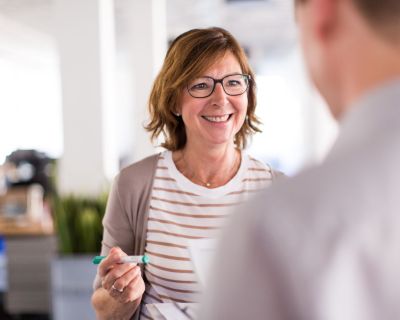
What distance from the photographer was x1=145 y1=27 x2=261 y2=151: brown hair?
1310mm

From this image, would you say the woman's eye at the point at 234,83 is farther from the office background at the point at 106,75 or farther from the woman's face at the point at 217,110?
the office background at the point at 106,75

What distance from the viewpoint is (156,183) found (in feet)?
4.40

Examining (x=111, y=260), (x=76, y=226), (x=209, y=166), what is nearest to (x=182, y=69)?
(x=209, y=166)

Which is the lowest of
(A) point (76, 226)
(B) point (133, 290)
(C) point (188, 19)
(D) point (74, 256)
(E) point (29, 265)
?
(E) point (29, 265)

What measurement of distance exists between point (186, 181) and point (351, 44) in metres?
0.94

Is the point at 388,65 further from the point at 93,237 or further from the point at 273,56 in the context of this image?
the point at 273,56

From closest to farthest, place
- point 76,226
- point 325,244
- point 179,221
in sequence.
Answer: point 325,244 < point 179,221 < point 76,226

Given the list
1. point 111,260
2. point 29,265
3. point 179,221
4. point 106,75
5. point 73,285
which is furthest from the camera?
point 29,265

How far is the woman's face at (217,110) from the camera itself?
1.32 meters

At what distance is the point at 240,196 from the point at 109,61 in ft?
10.5

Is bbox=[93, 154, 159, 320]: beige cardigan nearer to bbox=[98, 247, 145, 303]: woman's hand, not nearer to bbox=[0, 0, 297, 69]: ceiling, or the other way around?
bbox=[98, 247, 145, 303]: woman's hand

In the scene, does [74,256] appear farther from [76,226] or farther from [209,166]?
[209,166]

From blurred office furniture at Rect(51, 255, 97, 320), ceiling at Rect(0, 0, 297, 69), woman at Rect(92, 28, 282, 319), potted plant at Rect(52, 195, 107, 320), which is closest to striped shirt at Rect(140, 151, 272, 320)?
woman at Rect(92, 28, 282, 319)

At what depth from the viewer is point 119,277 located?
1.15 metres
